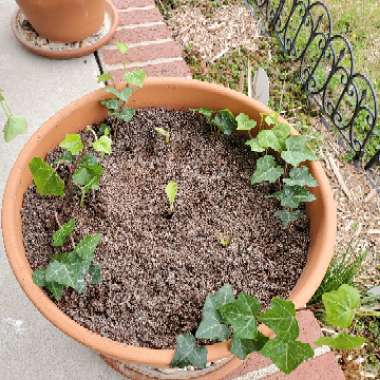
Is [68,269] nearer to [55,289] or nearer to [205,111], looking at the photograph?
[55,289]

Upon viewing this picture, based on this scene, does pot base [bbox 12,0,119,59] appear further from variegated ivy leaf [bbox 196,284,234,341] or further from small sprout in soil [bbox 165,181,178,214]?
variegated ivy leaf [bbox 196,284,234,341]

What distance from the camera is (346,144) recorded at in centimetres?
229

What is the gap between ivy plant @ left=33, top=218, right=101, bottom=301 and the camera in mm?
1197

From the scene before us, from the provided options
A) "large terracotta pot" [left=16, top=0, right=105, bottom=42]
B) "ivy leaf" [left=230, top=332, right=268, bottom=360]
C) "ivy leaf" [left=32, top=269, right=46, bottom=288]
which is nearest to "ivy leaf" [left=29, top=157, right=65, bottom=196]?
"ivy leaf" [left=32, top=269, right=46, bottom=288]

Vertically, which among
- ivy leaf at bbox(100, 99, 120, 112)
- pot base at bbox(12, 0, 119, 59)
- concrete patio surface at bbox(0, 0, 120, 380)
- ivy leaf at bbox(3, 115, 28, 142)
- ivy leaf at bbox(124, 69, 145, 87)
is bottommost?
concrete patio surface at bbox(0, 0, 120, 380)

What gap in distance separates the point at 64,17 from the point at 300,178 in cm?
119

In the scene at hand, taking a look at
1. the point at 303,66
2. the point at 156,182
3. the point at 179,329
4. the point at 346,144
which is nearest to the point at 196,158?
the point at 156,182

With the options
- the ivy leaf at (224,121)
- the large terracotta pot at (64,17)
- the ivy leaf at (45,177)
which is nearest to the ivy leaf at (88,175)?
the ivy leaf at (45,177)

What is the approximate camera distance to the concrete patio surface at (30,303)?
1.50 m

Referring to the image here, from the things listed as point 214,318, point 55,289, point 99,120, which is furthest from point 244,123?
point 55,289

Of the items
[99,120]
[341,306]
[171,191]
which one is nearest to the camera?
[341,306]

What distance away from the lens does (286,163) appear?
4.78 ft

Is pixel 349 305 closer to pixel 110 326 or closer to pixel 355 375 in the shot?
pixel 110 326

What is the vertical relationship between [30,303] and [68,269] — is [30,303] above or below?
below
